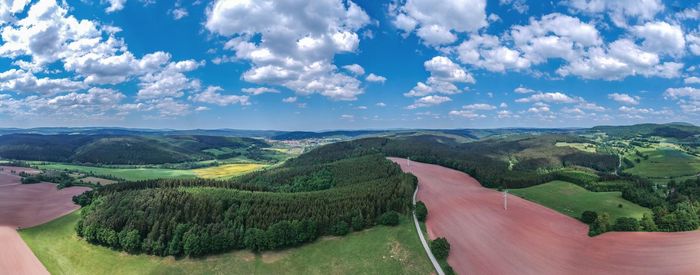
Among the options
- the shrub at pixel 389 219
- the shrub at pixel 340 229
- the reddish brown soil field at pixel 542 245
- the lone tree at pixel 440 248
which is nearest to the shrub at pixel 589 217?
the reddish brown soil field at pixel 542 245

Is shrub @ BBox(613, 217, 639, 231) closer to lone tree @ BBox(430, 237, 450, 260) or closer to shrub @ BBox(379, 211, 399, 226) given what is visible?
lone tree @ BBox(430, 237, 450, 260)

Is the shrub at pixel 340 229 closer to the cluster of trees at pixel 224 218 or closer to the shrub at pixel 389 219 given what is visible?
the cluster of trees at pixel 224 218

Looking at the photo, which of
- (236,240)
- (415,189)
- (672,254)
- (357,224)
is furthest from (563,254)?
(236,240)

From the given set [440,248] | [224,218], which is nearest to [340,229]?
[440,248]

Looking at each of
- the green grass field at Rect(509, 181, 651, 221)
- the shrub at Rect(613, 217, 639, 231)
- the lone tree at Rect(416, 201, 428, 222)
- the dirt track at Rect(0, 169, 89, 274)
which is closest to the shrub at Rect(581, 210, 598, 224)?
the shrub at Rect(613, 217, 639, 231)

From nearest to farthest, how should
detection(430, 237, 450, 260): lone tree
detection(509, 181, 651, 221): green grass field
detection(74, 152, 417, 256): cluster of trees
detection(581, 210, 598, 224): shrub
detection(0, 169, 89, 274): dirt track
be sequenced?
detection(430, 237, 450, 260): lone tree
detection(0, 169, 89, 274): dirt track
detection(74, 152, 417, 256): cluster of trees
detection(581, 210, 598, 224): shrub
detection(509, 181, 651, 221): green grass field

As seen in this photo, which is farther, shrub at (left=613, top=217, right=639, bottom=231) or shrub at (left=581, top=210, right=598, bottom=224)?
shrub at (left=581, top=210, right=598, bottom=224)
